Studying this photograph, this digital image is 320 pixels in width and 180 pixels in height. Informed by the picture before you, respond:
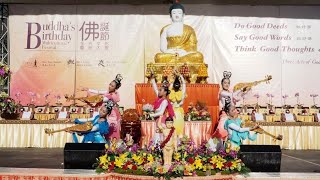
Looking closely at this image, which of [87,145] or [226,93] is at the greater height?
[226,93]

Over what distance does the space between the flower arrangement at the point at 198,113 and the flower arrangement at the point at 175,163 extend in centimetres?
310

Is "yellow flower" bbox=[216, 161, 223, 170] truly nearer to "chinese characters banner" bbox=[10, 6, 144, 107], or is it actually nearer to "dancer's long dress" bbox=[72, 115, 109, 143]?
"dancer's long dress" bbox=[72, 115, 109, 143]

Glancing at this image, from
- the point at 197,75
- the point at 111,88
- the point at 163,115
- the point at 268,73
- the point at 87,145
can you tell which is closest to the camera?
the point at 87,145

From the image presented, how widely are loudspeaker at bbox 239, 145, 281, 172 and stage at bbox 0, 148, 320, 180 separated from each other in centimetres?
16

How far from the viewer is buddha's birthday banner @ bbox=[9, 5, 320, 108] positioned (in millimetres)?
13133

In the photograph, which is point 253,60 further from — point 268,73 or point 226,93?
point 226,93

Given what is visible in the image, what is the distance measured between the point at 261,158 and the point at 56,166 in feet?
9.93

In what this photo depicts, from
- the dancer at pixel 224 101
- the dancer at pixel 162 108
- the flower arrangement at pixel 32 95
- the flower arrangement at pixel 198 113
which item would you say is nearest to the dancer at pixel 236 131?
the dancer at pixel 224 101

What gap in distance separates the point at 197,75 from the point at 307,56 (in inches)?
167

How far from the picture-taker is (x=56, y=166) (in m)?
7.26

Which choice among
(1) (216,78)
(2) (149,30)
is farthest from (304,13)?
(2) (149,30)

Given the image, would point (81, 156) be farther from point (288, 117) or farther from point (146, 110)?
point (288, 117)

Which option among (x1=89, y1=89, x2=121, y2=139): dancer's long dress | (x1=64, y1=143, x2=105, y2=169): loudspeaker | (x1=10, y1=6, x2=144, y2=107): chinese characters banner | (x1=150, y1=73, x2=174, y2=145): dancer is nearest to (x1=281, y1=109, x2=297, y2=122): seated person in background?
(x1=89, y1=89, x2=121, y2=139): dancer's long dress

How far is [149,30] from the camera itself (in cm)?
1331
